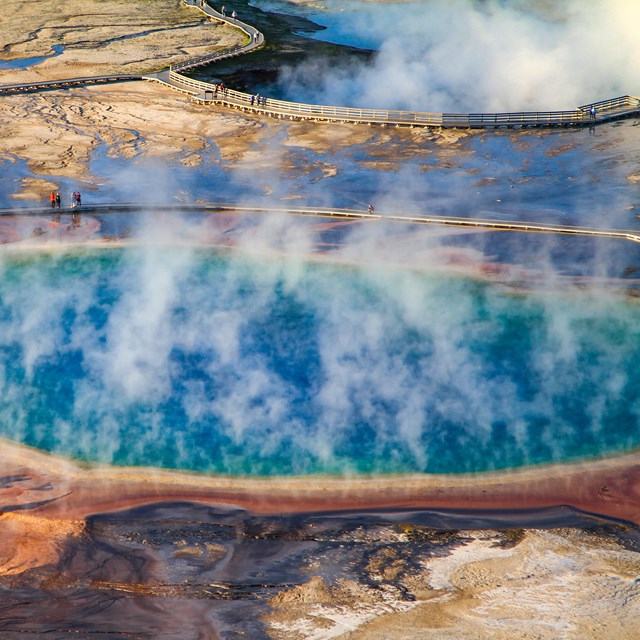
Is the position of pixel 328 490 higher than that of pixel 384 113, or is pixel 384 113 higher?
pixel 384 113

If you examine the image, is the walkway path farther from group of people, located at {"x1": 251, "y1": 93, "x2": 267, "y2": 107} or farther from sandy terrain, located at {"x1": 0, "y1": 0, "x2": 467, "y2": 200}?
sandy terrain, located at {"x1": 0, "y1": 0, "x2": 467, "y2": 200}

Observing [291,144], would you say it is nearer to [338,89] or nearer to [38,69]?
[338,89]

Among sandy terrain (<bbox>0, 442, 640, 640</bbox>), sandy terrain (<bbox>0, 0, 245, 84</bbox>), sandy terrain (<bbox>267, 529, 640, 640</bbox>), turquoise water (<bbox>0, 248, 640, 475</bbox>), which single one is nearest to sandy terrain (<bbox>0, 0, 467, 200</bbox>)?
sandy terrain (<bbox>0, 0, 245, 84</bbox>)

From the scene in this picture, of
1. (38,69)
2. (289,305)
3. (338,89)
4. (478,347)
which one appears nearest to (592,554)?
(478,347)

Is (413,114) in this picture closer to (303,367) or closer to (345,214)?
(345,214)

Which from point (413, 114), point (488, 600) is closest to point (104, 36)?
point (413, 114)
